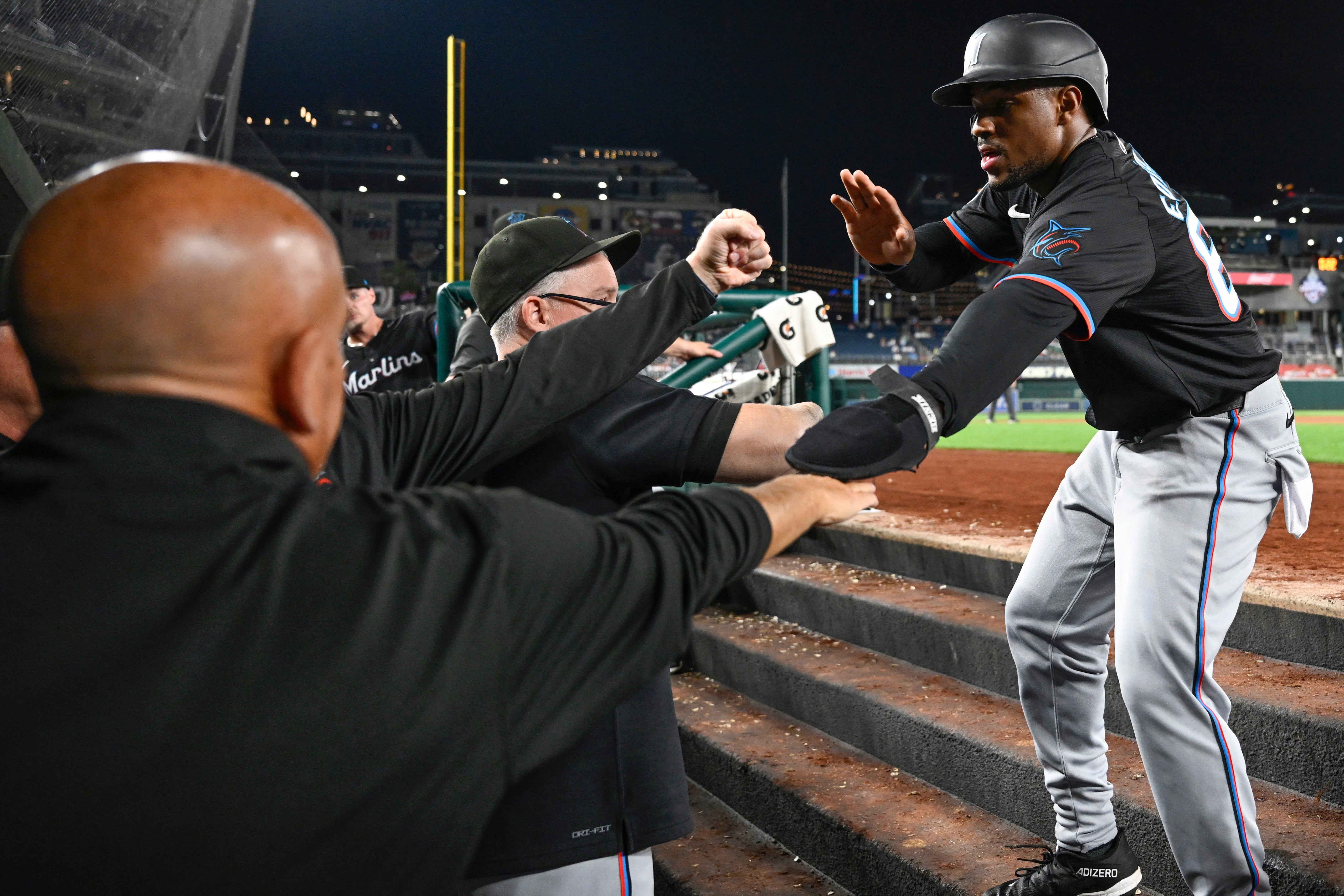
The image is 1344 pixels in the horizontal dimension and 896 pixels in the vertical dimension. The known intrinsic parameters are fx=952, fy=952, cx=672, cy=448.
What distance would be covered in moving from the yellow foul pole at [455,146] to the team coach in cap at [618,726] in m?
5.83

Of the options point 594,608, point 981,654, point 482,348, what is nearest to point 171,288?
point 594,608

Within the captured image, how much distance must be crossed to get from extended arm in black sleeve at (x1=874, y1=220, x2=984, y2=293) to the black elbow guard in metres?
0.99

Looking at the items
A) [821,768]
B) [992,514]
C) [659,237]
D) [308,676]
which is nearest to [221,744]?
[308,676]

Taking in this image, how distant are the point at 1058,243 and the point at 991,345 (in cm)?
33

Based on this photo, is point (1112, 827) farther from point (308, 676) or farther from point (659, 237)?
point (659, 237)

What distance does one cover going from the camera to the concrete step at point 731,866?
8.70 feet

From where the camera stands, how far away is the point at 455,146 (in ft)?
24.9

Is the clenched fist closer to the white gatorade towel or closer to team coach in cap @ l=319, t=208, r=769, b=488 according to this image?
team coach in cap @ l=319, t=208, r=769, b=488

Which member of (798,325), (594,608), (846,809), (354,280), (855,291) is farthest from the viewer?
(855,291)

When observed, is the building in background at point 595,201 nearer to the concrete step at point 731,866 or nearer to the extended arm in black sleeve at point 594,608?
the concrete step at point 731,866

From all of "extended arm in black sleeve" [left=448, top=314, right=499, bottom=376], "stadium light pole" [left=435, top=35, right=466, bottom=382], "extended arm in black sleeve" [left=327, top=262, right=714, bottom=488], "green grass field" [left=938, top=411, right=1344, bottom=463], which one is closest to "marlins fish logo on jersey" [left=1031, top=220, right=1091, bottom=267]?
"extended arm in black sleeve" [left=327, top=262, right=714, bottom=488]

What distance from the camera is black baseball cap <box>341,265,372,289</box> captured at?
18.0 feet

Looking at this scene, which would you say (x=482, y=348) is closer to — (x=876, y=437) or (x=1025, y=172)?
(x=1025, y=172)

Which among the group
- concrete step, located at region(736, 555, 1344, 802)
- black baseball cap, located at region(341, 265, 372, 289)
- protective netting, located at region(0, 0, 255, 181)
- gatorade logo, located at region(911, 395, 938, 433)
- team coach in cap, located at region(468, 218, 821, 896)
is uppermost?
protective netting, located at region(0, 0, 255, 181)
